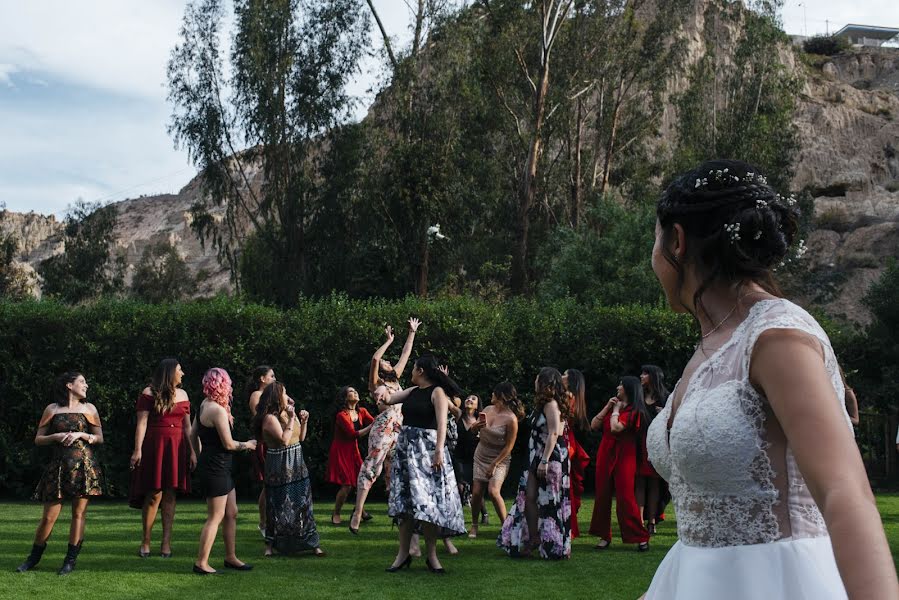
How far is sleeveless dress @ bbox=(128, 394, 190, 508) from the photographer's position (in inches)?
391

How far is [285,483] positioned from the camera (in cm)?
1021

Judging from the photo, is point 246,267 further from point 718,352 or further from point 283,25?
point 718,352

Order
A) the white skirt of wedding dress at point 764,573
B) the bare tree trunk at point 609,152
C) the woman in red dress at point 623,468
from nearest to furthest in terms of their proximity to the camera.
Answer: the white skirt of wedding dress at point 764,573
the woman in red dress at point 623,468
the bare tree trunk at point 609,152

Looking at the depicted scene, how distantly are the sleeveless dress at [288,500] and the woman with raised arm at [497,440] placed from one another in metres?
2.24

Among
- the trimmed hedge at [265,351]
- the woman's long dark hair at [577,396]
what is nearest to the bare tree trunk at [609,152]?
the trimmed hedge at [265,351]

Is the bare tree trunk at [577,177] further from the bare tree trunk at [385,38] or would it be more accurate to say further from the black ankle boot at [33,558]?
the black ankle boot at [33,558]

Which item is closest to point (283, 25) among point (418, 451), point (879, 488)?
point (879, 488)

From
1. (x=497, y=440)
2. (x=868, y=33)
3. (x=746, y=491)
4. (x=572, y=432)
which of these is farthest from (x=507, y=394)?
(x=868, y=33)

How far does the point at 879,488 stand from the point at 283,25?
25.5 metres

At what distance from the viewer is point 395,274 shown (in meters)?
33.5

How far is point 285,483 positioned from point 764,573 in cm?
870

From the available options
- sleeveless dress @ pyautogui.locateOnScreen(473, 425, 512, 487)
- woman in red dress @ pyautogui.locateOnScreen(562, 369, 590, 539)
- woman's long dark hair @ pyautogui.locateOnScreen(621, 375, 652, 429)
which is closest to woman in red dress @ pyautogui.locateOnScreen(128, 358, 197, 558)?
sleeveless dress @ pyautogui.locateOnScreen(473, 425, 512, 487)

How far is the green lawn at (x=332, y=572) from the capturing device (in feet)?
28.3

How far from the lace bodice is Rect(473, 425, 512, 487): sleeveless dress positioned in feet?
31.5
